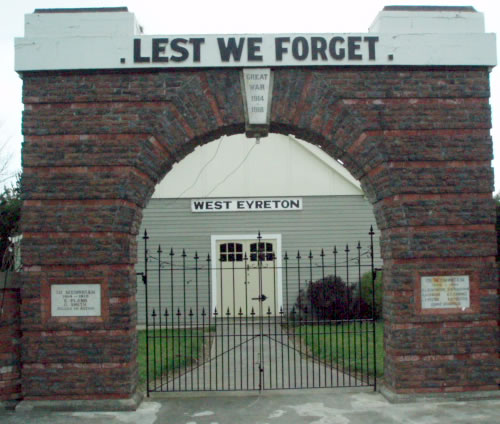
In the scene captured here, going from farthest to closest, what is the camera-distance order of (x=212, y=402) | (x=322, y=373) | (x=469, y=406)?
(x=322, y=373) → (x=212, y=402) → (x=469, y=406)

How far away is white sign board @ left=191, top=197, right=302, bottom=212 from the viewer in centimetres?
1717

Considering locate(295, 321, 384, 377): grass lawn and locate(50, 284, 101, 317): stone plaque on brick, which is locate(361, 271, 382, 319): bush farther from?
locate(50, 284, 101, 317): stone plaque on brick

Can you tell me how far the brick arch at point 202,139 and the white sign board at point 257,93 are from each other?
137mm

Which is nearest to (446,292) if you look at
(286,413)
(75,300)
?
(286,413)

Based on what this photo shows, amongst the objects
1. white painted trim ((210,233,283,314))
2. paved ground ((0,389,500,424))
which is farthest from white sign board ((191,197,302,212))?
paved ground ((0,389,500,424))

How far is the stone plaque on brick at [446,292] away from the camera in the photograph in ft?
25.5

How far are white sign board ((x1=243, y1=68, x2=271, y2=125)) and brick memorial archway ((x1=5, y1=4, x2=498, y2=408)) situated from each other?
5.3 inches

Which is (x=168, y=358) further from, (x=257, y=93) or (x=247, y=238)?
(x=257, y=93)

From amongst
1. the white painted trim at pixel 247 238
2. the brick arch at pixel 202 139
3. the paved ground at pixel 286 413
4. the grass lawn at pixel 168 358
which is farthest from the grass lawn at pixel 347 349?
the white painted trim at pixel 247 238

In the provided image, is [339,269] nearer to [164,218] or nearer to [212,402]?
[164,218]

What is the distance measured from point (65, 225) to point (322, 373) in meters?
5.18

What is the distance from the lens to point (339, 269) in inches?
682

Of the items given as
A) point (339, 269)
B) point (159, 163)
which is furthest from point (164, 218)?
point (159, 163)

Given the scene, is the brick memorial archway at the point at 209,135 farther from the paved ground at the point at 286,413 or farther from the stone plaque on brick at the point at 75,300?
the paved ground at the point at 286,413
